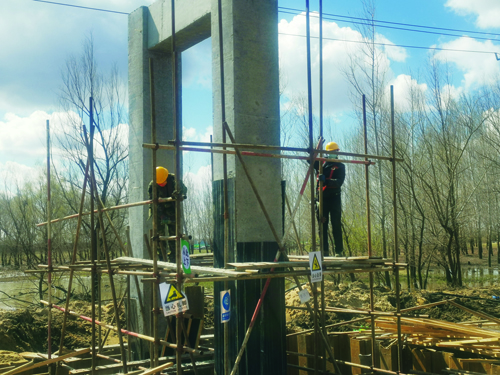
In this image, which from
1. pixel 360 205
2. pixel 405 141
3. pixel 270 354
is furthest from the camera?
pixel 360 205

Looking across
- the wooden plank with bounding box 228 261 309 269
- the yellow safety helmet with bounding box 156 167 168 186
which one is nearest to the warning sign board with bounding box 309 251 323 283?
the wooden plank with bounding box 228 261 309 269

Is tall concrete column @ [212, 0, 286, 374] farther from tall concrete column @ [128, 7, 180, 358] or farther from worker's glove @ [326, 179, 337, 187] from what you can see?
tall concrete column @ [128, 7, 180, 358]

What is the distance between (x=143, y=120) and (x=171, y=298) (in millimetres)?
5858

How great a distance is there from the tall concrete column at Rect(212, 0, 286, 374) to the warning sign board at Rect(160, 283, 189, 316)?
1961 millimetres

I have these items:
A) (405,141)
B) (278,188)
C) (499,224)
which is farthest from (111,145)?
(499,224)

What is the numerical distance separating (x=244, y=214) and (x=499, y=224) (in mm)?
28151

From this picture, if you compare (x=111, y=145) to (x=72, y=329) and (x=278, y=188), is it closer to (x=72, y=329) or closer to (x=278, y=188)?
(x=72, y=329)

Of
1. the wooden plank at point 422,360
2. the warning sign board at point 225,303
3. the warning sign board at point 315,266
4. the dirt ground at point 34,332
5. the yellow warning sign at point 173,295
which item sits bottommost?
the dirt ground at point 34,332

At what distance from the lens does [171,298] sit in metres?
5.00

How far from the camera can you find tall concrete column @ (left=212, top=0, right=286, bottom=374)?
22.9 ft

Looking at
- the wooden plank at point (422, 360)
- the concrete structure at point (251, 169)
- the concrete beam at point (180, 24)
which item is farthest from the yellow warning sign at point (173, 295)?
the concrete beam at point (180, 24)

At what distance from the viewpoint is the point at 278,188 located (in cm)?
741

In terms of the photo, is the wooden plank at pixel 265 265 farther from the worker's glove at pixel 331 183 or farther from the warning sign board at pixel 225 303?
the worker's glove at pixel 331 183

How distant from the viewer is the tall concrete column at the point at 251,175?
275 inches
